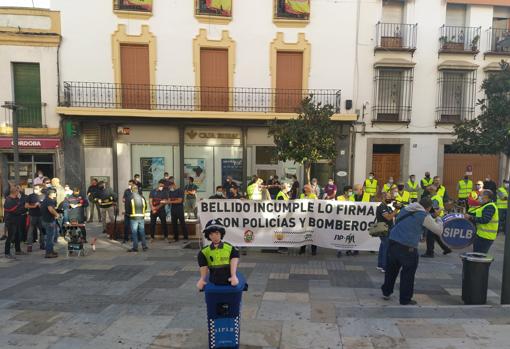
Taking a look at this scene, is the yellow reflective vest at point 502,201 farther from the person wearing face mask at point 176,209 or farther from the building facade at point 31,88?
the building facade at point 31,88

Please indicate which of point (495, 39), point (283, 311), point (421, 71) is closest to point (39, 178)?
point (283, 311)

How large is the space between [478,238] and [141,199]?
768cm

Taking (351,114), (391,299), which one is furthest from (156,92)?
(391,299)

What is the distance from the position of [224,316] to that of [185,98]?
12.7 meters

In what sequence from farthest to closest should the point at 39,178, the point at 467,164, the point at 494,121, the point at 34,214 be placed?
1. the point at 467,164
2. the point at 39,178
3. the point at 494,121
4. the point at 34,214

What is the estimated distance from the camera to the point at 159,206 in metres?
10.5

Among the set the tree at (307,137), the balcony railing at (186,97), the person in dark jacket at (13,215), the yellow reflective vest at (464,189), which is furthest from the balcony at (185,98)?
the person in dark jacket at (13,215)

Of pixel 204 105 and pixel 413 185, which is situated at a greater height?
pixel 204 105

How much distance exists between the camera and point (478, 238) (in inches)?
266

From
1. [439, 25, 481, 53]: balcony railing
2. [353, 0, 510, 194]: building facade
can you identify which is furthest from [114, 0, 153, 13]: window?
[439, 25, 481, 53]: balcony railing

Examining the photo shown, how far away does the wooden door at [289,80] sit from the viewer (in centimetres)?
1570

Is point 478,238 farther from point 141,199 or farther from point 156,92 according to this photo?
point 156,92

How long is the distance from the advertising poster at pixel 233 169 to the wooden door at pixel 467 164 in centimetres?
937

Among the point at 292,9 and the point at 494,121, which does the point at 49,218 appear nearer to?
the point at 292,9
